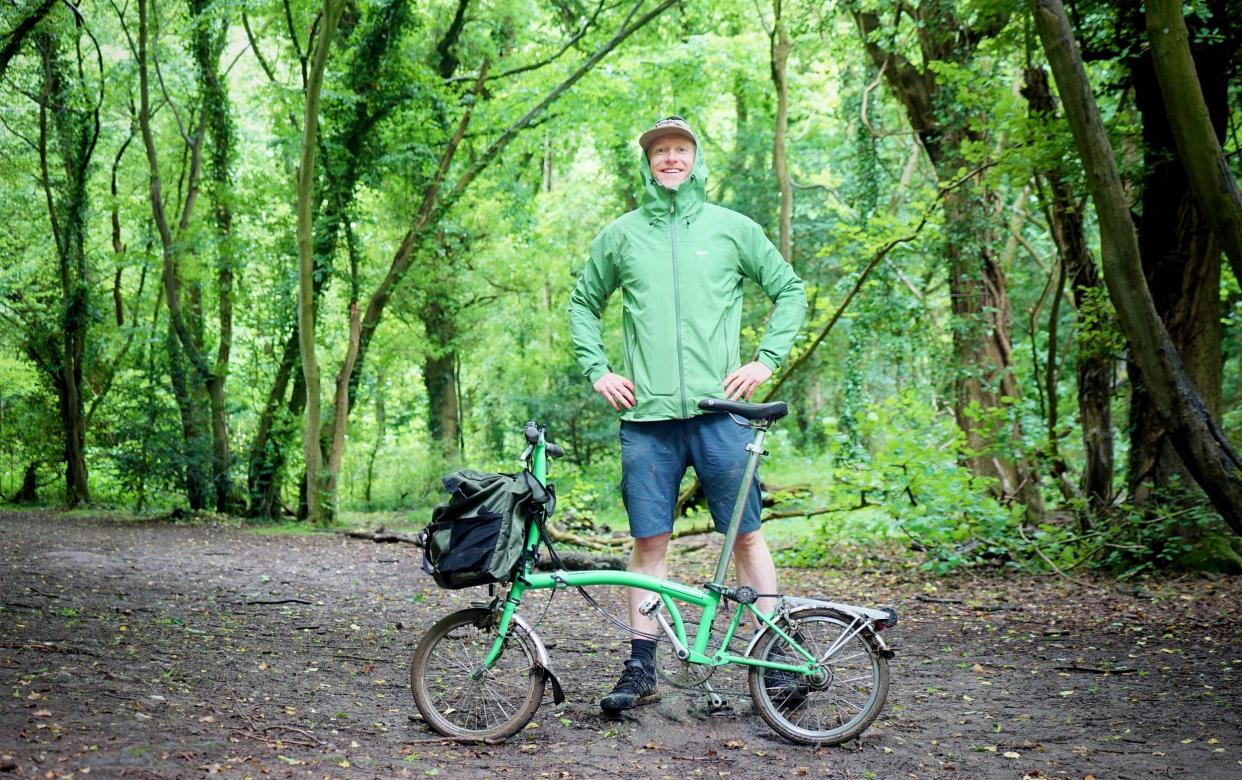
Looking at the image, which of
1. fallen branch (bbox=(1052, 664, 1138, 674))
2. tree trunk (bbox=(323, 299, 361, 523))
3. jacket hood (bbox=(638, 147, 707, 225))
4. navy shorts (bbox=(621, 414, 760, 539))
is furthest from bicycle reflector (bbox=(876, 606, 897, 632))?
Answer: tree trunk (bbox=(323, 299, 361, 523))

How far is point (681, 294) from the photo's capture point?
3.78 meters

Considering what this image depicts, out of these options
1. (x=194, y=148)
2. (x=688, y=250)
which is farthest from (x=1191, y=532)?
(x=194, y=148)

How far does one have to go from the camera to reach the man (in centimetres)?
373

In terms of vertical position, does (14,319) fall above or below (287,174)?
below

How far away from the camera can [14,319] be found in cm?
1628

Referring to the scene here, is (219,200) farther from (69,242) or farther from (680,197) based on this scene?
(680,197)

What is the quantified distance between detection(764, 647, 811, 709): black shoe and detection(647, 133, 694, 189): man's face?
1770 millimetres

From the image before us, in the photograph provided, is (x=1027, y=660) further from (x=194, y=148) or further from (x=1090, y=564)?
(x=194, y=148)

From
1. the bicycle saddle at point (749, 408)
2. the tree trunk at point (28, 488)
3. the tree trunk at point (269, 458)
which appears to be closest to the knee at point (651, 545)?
the bicycle saddle at point (749, 408)

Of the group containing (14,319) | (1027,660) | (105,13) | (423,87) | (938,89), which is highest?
(105,13)

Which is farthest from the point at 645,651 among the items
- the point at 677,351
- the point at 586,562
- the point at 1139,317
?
the point at 586,562

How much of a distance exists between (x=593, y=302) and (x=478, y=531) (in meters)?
1.11

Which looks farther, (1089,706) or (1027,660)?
(1027,660)

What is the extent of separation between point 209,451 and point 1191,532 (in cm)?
1213
